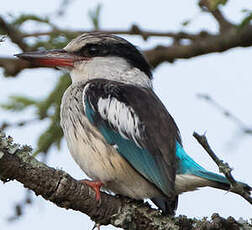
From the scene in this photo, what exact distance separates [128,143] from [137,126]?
13 centimetres

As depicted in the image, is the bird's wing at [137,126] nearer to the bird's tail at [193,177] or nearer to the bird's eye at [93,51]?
the bird's tail at [193,177]

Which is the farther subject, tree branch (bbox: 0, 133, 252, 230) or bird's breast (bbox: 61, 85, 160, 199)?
bird's breast (bbox: 61, 85, 160, 199)

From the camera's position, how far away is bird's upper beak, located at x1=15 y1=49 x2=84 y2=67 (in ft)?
15.3

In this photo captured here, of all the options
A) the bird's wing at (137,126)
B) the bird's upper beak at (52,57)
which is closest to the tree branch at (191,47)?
the bird's upper beak at (52,57)

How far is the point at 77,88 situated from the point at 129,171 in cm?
87

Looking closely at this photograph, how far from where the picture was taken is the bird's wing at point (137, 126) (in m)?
4.04

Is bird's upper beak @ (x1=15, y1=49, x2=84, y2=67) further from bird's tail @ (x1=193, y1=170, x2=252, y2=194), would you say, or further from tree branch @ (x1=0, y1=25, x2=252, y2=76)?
bird's tail @ (x1=193, y1=170, x2=252, y2=194)

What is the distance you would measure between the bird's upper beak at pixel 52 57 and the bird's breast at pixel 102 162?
2.03 feet

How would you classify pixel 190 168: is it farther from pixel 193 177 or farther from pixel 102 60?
pixel 102 60

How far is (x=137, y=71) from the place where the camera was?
5090mm

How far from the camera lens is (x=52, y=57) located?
490 centimetres

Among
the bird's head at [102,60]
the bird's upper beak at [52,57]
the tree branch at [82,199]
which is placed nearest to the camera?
the tree branch at [82,199]

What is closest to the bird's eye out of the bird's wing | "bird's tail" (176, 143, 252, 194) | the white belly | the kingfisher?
the kingfisher

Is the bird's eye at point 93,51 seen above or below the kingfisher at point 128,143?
above
